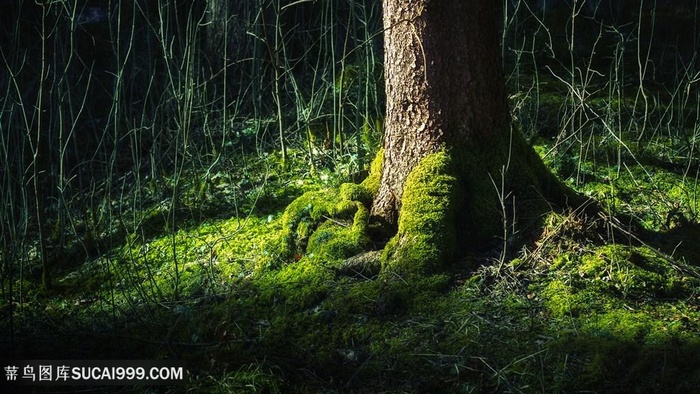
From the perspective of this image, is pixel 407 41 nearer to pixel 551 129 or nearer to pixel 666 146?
pixel 551 129

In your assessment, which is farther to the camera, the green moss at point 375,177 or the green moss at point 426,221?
the green moss at point 375,177

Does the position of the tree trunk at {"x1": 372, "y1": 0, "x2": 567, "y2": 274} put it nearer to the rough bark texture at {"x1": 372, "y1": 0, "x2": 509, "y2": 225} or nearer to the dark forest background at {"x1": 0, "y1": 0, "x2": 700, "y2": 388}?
the rough bark texture at {"x1": 372, "y1": 0, "x2": 509, "y2": 225}

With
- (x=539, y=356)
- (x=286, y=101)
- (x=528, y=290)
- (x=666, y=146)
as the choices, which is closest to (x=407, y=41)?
(x=528, y=290)

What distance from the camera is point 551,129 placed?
214 inches

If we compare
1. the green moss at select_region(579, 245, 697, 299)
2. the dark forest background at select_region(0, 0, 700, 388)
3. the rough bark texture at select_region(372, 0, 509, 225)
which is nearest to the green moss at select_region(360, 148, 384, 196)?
the rough bark texture at select_region(372, 0, 509, 225)

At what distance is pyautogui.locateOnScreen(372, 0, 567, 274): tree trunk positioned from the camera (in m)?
3.81

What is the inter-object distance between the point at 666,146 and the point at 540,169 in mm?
1592

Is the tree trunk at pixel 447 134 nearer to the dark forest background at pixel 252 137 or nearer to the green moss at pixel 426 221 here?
the green moss at pixel 426 221

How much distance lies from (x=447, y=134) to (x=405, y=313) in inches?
35.3

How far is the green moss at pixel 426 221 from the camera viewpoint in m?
3.74

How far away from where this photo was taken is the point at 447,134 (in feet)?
12.9

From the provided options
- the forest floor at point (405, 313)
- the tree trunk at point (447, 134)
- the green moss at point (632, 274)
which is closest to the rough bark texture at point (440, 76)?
the tree trunk at point (447, 134)

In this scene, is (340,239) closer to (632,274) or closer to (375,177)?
(375,177)

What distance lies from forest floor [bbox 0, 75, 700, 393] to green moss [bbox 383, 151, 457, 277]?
0.29 ft
